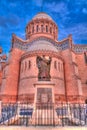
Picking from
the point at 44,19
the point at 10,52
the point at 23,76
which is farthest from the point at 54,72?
the point at 44,19

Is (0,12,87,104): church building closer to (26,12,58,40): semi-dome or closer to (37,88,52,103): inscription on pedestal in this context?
(26,12,58,40): semi-dome


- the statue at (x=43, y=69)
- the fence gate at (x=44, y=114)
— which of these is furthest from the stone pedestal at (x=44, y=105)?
the statue at (x=43, y=69)

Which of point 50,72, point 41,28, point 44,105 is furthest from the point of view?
point 41,28

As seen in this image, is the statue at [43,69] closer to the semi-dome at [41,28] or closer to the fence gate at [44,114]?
the fence gate at [44,114]

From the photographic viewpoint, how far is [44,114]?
26.8ft

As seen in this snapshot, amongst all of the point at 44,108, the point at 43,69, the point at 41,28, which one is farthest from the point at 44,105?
the point at 41,28

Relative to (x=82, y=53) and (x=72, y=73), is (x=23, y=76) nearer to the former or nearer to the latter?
(x=72, y=73)

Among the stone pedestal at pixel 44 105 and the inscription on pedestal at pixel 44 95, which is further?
the inscription on pedestal at pixel 44 95

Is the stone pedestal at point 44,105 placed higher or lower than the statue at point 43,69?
lower

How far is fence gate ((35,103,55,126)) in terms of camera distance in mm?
7782

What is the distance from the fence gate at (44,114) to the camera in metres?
7.78

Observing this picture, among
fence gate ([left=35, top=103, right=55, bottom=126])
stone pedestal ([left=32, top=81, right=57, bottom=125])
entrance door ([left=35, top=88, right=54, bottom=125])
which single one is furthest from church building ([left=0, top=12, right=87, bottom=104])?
fence gate ([left=35, top=103, right=55, bottom=126])

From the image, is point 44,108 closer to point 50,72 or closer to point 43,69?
point 43,69

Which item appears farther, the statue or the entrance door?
the statue
